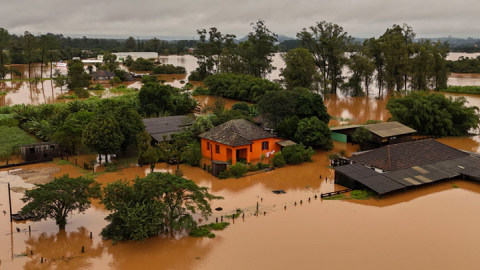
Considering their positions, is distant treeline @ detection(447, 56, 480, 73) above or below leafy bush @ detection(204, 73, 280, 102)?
above

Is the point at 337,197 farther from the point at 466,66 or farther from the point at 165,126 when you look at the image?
the point at 466,66

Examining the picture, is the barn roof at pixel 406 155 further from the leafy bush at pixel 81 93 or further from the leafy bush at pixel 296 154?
the leafy bush at pixel 81 93

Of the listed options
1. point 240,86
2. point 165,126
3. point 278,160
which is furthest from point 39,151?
point 240,86

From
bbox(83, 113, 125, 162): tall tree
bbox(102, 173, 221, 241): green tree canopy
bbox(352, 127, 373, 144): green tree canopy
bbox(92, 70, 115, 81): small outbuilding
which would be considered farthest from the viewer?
bbox(92, 70, 115, 81): small outbuilding

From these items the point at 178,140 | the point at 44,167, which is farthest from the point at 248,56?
the point at 44,167

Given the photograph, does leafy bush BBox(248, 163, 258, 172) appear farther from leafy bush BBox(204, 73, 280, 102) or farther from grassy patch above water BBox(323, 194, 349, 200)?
leafy bush BBox(204, 73, 280, 102)

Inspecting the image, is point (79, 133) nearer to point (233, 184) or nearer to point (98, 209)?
point (98, 209)

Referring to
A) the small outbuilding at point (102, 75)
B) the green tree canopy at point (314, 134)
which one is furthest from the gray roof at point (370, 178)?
the small outbuilding at point (102, 75)

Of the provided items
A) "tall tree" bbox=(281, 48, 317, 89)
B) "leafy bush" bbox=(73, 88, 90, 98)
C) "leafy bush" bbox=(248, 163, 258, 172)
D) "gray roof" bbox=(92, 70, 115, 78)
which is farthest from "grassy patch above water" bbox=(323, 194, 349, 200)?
"gray roof" bbox=(92, 70, 115, 78)
